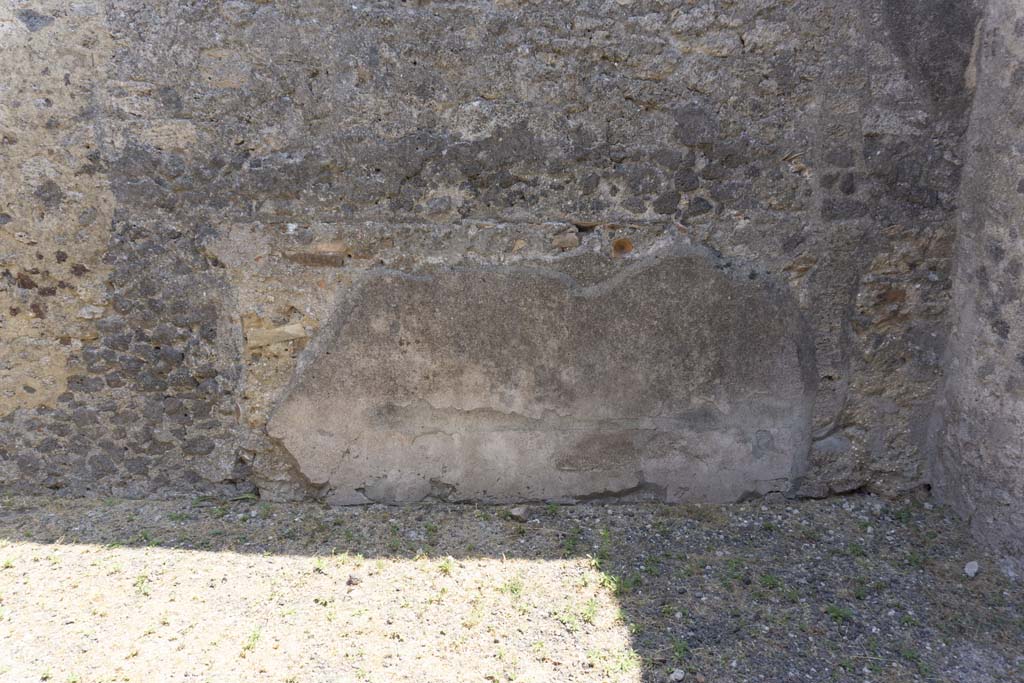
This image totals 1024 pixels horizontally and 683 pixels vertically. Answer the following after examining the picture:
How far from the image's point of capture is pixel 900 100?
2857 mm

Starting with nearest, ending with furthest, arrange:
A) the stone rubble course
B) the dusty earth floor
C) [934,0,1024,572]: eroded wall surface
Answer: the dusty earth floor < [934,0,1024,572]: eroded wall surface < the stone rubble course

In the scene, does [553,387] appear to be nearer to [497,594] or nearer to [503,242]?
[503,242]

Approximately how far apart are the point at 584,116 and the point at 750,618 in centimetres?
192

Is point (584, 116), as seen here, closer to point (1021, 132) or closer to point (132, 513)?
point (1021, 132)

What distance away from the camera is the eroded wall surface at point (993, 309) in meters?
2.63

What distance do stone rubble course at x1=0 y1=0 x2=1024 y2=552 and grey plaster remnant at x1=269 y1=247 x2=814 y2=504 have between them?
0.01 meters

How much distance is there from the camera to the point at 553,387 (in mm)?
3002

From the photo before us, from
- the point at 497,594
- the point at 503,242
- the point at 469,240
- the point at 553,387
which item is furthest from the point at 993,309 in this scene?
the point at 497,594

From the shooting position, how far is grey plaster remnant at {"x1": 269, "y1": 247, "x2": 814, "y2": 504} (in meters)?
2.95

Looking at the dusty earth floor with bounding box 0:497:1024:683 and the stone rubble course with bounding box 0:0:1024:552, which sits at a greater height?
the stone rubble course with bounding box 0:0:1024:552

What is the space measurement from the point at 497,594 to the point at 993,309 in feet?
6.95

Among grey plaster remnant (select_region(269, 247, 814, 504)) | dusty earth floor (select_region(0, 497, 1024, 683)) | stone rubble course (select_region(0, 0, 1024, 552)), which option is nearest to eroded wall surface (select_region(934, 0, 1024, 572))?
stone rubble course (select_region(0, 0, 1024, 552))

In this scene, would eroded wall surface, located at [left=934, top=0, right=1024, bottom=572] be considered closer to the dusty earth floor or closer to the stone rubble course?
the stone rubble course

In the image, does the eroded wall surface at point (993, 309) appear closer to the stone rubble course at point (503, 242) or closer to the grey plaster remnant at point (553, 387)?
the stone rubble course at point (503, 242)
